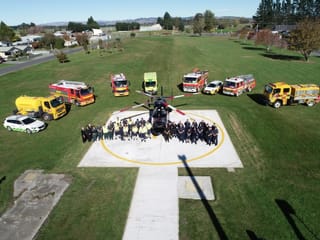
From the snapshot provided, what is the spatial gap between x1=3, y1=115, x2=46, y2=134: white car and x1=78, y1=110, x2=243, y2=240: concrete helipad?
25.0 ft

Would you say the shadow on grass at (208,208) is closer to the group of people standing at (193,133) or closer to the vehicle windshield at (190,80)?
the group of people standing at (193,133)

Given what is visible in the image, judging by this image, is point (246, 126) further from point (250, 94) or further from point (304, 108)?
point (250, 94)

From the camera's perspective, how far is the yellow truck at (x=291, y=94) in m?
28.7

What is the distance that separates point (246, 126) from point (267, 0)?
158941 millimetres

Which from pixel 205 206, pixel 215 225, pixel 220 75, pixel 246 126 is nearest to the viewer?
pixel 215 225

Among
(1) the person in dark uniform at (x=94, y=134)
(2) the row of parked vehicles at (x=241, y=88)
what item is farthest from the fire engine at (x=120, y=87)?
(1) the person in dark uniform at (x=94, y=134)

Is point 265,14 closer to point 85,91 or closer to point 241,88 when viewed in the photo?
point 241,88

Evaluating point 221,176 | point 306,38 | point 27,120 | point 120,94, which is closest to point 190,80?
point 120,94

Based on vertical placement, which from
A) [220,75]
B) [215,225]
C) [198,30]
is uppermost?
[198,30]

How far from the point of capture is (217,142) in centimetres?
2133

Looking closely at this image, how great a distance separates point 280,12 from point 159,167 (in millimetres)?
173923

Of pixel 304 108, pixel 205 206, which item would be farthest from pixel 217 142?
pixel 304 108

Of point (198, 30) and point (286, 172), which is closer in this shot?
point (286, 172)

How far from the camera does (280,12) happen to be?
512ft
